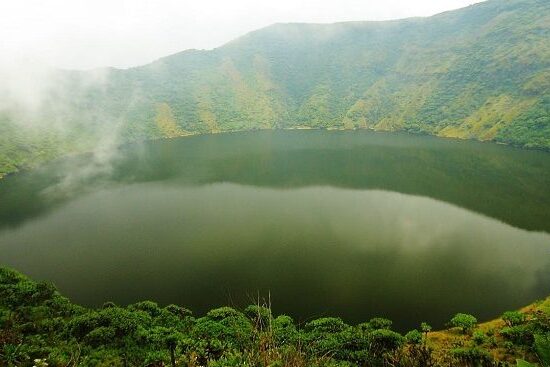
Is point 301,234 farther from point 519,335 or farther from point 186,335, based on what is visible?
point 519,335

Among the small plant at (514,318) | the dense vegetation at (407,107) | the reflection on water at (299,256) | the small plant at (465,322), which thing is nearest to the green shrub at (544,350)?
the small plant at (465,322)

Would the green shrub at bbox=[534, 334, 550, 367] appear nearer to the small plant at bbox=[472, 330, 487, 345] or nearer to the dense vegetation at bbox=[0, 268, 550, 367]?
the dense vegetation at bbox=[0, 268, 550, 367]

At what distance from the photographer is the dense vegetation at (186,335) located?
21812 millimetres

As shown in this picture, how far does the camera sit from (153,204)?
217 feet

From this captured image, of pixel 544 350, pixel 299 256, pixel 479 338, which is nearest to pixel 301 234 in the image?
pixel 299 256

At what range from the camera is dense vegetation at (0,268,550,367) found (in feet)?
71.6

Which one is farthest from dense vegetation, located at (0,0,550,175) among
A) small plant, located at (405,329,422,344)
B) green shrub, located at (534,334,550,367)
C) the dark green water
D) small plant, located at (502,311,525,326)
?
green shrub, located at (534,334,550,367)

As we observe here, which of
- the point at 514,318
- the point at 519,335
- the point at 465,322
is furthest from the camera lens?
the point at 465,322

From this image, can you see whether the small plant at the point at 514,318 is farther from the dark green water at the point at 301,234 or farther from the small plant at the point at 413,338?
the small plant at the point at 413,338

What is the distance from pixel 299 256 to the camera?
42.4 m

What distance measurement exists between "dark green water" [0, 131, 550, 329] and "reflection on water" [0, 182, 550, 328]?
0.17 m

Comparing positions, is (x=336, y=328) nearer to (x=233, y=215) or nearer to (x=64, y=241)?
(x=233, y=215)

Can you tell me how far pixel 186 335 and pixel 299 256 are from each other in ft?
62.9

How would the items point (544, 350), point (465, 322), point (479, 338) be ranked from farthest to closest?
point (465, 322), point (479, 338), point (544, 350)
